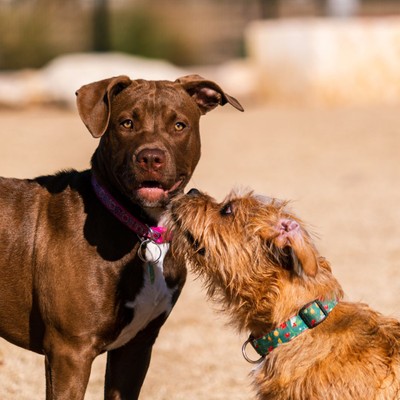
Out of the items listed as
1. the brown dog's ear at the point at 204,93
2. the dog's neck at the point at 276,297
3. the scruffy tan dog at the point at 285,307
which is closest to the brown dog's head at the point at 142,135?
the brown dog's ear at the point at 204,93

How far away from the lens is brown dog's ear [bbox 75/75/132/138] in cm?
618

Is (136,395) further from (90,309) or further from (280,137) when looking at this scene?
(280,137)

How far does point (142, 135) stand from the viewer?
6164 millimetres

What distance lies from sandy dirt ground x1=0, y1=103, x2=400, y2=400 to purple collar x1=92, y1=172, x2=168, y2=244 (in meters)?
0.57

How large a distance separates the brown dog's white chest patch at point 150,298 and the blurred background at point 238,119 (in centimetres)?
68

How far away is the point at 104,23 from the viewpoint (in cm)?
2858

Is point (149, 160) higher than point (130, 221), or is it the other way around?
point (149, 160)

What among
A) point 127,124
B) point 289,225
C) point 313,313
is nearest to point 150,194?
point 127,124

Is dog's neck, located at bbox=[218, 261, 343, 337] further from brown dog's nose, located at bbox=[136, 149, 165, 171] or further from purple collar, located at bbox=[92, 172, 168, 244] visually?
brown dog's nose, located at bbox=[136, 149, 165, 171]

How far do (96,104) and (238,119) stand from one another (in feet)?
49.5

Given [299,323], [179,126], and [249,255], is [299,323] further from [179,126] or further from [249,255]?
[179,126]

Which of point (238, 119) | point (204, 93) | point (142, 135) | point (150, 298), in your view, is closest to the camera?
point (150, 298)

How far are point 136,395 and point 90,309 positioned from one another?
2.88ft

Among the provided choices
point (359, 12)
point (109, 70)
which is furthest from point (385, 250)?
point (359, 12)
